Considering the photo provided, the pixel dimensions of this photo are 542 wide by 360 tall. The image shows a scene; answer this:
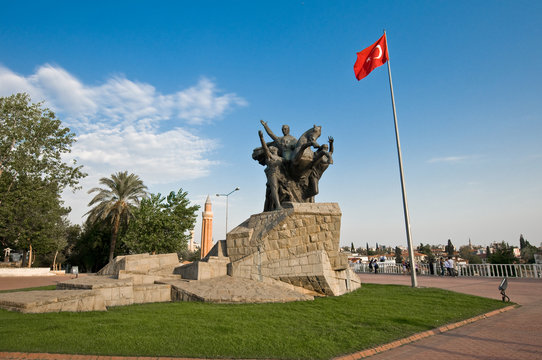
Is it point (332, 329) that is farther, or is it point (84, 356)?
point (332, 329)

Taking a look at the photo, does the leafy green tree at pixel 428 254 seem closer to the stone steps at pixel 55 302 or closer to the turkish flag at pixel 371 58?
the turkish flag at pixel 371 58

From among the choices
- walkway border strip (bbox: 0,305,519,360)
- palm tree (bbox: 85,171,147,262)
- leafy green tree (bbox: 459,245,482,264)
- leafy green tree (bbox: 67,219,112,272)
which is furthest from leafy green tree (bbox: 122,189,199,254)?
leafy green tree (bbox: 459,245,482,264)

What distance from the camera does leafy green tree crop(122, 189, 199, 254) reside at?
90.0ft

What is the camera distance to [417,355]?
207 inches

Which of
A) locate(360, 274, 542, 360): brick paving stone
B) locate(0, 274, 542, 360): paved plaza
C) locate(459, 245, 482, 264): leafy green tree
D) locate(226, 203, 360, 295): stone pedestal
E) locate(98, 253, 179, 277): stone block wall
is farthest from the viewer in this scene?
locate(459, 245, 482, 264): leafy green tree

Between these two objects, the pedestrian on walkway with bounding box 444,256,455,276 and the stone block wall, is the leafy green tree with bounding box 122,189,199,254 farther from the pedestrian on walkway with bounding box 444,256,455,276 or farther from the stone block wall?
the pedestrian on walkway with bounding box 444,256,455,276

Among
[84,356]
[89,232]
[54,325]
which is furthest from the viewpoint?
[89,232]

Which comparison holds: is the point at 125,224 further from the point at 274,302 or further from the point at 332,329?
the point at 332,329

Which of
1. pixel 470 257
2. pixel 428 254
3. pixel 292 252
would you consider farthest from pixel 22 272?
pixel 470 257

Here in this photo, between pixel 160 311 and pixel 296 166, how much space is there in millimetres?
8406

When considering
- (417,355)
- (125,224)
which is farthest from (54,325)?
(125,224)

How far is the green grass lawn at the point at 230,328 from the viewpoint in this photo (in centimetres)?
494

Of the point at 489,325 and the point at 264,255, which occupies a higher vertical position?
the point at 264,255

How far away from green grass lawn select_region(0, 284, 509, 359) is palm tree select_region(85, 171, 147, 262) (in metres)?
21.9
